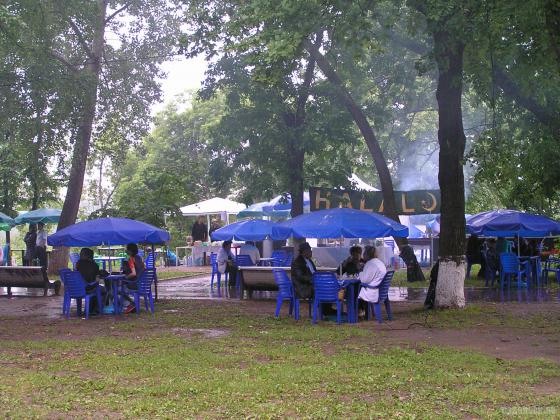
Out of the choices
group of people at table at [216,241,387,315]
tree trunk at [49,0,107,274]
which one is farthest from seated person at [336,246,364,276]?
tree trunk at [49,0,107,274]

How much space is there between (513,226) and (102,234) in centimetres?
1015

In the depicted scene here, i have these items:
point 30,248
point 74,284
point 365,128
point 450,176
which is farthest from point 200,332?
point 30,248

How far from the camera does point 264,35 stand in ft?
40.8

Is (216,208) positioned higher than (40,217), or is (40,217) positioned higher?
(216,208)

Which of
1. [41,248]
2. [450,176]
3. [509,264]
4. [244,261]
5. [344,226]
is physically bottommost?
[509,264]

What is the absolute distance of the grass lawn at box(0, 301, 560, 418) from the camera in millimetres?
6461

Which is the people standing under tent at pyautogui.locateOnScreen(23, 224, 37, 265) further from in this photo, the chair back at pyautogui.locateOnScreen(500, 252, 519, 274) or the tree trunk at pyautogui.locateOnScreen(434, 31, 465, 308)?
the tree trunk at pyautogui.locateOnScreen(434, 31, 465, 308)

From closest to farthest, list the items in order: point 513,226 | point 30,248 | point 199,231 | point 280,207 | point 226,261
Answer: point 513,226 < point 226,261 < point 280,207 < point 30,248 < point 199,231

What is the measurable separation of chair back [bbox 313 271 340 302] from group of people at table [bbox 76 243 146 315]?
3724 mm

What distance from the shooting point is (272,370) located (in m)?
8.09

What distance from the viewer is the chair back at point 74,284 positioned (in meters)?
13.4

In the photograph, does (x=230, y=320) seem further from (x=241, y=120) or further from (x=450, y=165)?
(x=241, y=120)

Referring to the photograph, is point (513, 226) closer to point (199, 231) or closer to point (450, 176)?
point (450, 176)

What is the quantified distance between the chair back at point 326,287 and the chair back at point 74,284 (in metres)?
4.43
